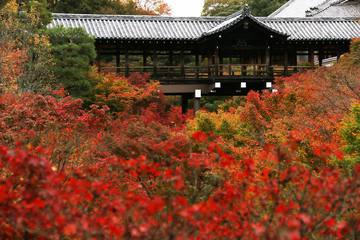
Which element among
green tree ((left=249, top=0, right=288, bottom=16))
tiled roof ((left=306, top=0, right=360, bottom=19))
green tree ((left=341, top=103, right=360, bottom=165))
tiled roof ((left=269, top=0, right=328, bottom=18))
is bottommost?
green tree ((left=341, top=103, right=360, bottom=165))

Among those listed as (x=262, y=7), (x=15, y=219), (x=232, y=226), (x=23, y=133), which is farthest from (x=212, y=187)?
(x=262, y=7)

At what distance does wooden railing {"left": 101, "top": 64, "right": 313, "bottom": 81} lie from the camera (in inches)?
988

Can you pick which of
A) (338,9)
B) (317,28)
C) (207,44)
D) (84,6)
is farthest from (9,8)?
(338,9)

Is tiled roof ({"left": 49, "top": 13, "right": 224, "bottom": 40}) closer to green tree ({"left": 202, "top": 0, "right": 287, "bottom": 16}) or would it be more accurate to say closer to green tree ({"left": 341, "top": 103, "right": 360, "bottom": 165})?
green tree ({"left": 341, "top": 103, "right": 360, "bottom": 165})

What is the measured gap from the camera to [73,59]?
781 inches

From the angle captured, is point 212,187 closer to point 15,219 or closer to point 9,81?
point 15,219

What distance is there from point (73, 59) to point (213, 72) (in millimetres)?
7884

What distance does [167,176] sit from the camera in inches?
188

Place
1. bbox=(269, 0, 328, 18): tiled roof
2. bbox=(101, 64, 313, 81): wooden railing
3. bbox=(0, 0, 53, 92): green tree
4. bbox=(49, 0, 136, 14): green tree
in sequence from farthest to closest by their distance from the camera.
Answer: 1. bbox=(269, 0, 328, 18): tiled roof
2. bbox=(49, 0, 136, 14): green tree
3. bbox=(101, 64, 313, 81): wooden railing
4. bbox=(0, 0, 53, 92): green tree

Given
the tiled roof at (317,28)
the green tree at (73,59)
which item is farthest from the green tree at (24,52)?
the tiled roof at (317,28)

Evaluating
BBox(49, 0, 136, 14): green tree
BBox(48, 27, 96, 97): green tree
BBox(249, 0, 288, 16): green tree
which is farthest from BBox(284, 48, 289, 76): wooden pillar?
BBox(249, 0, 288, 16): green tree

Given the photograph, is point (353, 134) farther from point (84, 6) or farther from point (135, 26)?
point (84, 6)

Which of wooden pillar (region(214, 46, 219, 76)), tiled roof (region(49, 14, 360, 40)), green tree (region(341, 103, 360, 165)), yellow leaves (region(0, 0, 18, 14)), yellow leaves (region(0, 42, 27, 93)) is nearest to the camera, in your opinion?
green tree (region(341, 103, 360, 165))

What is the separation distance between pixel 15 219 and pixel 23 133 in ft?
20.7
